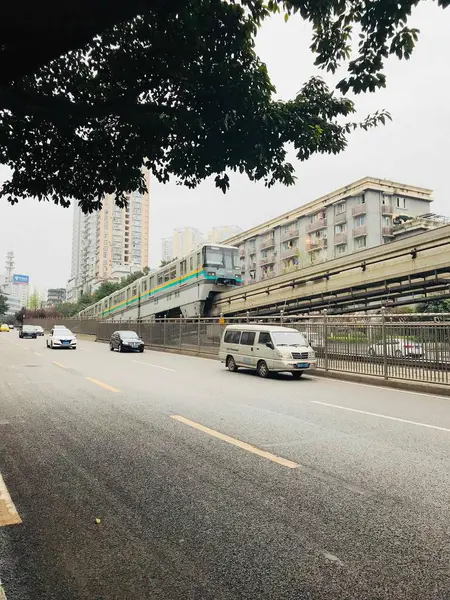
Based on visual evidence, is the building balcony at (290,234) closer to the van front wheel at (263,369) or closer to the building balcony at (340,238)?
the building balcony at (340,238)

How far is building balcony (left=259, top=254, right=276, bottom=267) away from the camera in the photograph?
236ft

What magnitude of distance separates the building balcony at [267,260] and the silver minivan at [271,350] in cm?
5634

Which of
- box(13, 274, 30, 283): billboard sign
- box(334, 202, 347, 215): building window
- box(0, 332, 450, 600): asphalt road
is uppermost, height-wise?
box(13, 274, 30, 283): billboard sign

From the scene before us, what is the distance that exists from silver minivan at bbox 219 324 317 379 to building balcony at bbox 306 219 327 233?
4493 centimetres

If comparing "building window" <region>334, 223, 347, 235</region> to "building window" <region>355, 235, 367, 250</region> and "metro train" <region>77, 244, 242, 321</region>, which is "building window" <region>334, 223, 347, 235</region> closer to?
"building window" <region>355, 235, 367, 250</region>

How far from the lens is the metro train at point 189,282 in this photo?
29.0 meters

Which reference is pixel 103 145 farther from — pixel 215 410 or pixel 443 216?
pixel 443 216

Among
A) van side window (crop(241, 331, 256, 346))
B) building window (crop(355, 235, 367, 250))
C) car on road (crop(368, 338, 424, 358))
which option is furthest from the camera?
building window (crop(355, 235, 367, 250))

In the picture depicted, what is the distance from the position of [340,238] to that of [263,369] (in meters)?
43.8

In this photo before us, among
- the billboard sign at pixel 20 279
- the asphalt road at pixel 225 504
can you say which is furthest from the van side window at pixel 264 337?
the billboard sign at pixel 20 279

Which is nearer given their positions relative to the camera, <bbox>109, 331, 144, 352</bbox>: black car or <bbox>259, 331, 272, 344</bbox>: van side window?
<bbox>259, 331, 272, 344</bbox>: van side window

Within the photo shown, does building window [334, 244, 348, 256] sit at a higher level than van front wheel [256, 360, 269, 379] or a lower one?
higher

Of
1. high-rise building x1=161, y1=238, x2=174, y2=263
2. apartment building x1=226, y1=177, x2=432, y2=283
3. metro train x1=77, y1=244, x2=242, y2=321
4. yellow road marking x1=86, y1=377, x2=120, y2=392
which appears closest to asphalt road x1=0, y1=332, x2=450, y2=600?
yellow road marking x1=86, y1=377, x2=120, y2=392

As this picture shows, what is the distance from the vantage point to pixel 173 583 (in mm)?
2699
